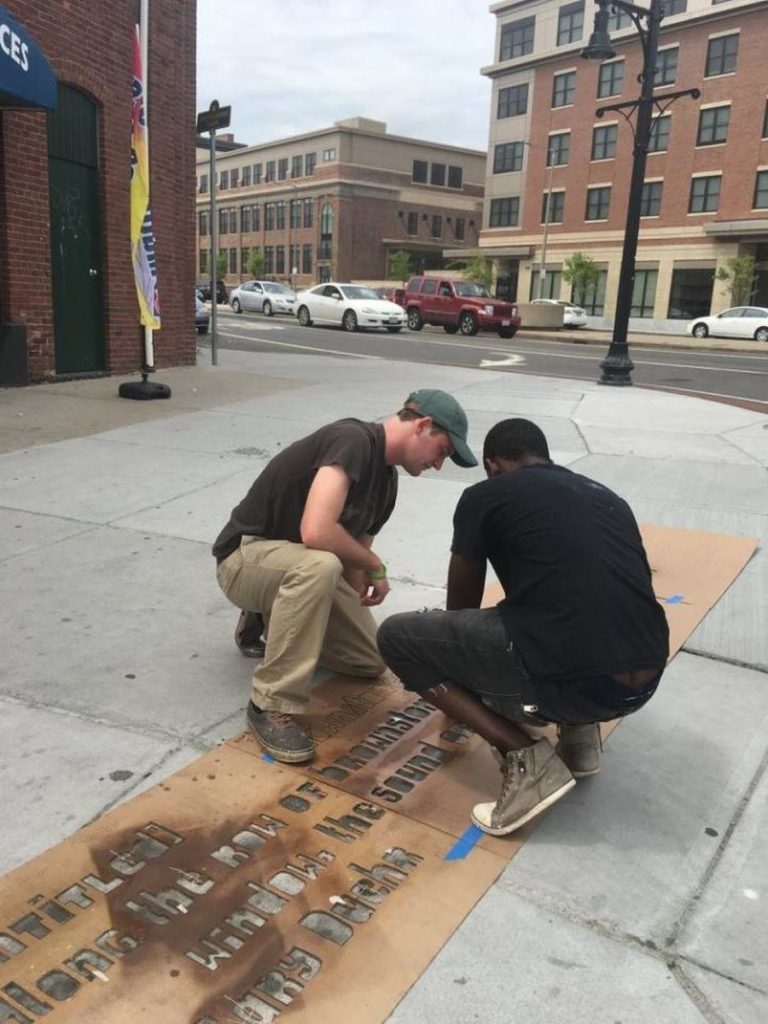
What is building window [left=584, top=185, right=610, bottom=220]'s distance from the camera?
4862cm

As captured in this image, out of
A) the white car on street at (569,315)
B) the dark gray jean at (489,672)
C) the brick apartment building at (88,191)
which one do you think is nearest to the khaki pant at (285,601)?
the dark gray jean at (489,672)

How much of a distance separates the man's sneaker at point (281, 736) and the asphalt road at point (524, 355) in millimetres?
11071

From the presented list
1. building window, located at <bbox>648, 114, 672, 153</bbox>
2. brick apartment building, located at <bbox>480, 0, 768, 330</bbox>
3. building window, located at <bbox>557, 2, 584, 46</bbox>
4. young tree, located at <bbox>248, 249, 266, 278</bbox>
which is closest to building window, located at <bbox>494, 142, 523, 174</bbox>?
brick apartment building, located at <bbox>480, 0, 768, 330</bbox>

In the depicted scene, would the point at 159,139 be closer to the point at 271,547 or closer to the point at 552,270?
the point at 271,547

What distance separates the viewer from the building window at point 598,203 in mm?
48625

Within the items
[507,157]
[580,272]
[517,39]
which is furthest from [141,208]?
[517,39]

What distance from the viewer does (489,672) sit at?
269 cm

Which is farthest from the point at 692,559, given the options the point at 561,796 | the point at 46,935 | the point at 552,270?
the point at 552,270

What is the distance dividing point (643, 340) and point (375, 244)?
4805 centimetres

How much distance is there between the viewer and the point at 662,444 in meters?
8.72

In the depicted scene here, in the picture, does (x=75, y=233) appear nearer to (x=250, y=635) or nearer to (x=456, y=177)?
(x=250, y=635)

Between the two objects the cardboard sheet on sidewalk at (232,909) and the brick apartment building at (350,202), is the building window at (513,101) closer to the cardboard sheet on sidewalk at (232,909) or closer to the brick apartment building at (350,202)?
the brick apartment building at (350,202)

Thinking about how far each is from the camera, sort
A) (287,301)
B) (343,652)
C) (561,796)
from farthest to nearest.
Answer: (287,301)
(343,652)
(561,796)

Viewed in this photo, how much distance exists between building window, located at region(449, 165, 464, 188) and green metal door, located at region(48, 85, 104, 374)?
78.5 meters
